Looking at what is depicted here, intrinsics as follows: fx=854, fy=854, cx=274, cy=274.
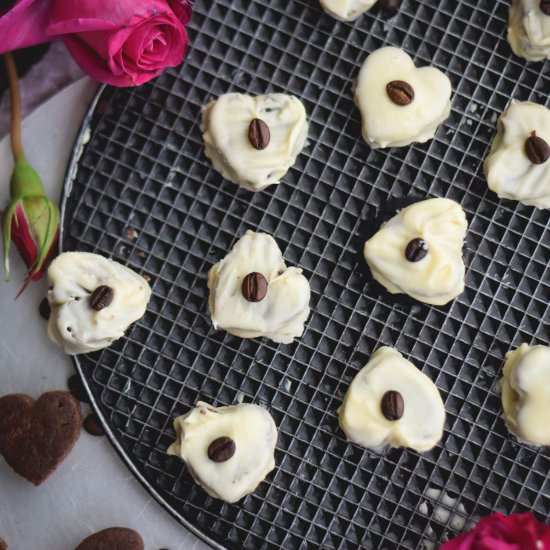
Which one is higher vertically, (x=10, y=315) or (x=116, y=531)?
(x=10, y=315)

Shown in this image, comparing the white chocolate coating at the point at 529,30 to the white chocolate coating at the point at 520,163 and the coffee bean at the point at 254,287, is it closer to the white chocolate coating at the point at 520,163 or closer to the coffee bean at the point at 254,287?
the white chocolate coating at the point at 520,163

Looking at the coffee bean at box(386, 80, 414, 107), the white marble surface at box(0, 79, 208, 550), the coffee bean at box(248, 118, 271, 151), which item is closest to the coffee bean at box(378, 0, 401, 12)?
the coffee bean at box(386, 80, 414, 107)

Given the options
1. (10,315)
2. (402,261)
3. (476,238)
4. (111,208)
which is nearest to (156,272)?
(111,208)

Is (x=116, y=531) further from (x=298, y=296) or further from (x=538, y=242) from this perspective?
(x=538, y=242)

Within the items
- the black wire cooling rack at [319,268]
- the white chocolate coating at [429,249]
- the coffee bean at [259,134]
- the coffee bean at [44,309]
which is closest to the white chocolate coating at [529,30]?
the black wire cooling rack at [319,268]

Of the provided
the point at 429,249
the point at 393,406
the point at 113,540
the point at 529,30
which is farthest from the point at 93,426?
the point at 529,30
